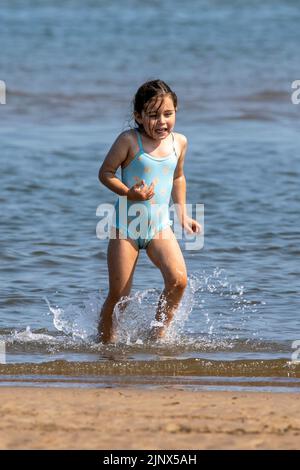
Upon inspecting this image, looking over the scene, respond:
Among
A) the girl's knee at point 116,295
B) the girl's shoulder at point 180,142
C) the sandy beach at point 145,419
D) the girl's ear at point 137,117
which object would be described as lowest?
the sandy beach at point 145,419

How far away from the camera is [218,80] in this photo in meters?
19.3

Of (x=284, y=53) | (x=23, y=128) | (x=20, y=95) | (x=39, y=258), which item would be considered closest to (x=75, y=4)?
(x=284, y=53)

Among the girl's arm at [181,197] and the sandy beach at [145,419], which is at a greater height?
the girl's arm at [181,197]

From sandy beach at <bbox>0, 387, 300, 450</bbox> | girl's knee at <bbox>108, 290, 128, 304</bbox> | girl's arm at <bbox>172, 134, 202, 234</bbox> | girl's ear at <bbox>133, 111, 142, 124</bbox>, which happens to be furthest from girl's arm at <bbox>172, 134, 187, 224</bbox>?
sandy beach at <bbox>0, 387, 300, 450</bbox>

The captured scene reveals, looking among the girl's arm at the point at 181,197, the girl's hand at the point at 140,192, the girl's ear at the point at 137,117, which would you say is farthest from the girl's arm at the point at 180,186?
the girl's hand at the point at 140,192

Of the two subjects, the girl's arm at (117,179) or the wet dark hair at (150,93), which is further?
the wet dark hair at (150,93)

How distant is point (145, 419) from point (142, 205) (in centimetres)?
196

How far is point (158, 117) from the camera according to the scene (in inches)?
247

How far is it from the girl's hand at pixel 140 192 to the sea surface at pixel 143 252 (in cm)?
76

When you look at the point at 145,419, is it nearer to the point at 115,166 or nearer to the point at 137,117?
the point at 115,166

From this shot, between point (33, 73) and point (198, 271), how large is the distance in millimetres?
12386

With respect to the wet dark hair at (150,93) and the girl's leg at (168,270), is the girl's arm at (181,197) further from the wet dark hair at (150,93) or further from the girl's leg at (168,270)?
the wet dark hair at (150,93)

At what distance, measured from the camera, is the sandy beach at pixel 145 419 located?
14.3ft

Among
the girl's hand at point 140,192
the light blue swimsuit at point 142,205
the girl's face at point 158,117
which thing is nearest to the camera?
the girl's hand at point 140,192
